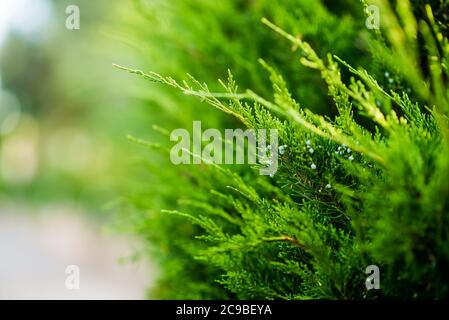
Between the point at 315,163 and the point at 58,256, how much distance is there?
15.2 meters

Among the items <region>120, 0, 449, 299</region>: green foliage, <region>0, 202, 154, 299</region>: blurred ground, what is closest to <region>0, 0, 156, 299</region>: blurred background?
<region>0, 202, 154, 299</region>: blurred ground

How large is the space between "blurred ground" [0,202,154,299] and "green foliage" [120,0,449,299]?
4543 millimetres

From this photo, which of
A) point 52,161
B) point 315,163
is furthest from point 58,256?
point 315,163

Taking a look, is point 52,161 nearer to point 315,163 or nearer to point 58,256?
point 58,256

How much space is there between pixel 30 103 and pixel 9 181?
4288 millimetres

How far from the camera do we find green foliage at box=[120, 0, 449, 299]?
48.3 inches

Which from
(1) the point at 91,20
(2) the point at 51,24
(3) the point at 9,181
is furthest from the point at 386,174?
(3) the point at 9,181

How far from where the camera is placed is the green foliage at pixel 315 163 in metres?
1.23

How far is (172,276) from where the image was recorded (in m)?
2.82

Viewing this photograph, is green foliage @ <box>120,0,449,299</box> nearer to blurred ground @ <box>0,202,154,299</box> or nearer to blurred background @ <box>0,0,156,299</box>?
blurred ground @ <box>0,202,154,299</box>

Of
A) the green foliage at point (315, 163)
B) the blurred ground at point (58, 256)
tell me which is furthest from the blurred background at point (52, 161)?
the green foliage at point (315, 163)

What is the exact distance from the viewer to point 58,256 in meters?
15.0

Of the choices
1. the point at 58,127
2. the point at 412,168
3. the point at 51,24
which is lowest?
the point at 412,168

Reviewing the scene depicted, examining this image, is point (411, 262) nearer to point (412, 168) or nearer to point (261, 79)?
point (412, 168)
